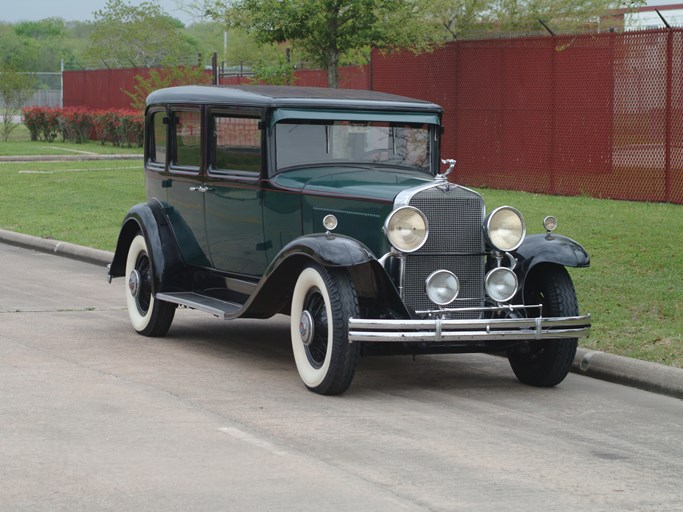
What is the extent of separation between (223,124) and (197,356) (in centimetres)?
176

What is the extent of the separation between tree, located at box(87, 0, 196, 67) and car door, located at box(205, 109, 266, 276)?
53122 millimetres

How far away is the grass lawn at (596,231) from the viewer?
9797 mm

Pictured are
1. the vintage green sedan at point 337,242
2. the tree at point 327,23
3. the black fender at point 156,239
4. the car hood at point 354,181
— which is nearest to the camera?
the vintage green sedan at point 337,242

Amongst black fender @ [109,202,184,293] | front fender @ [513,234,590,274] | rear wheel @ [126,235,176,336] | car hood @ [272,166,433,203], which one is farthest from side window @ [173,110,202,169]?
front fender @ [513,234,590,274]

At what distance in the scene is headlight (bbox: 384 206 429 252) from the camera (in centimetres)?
809

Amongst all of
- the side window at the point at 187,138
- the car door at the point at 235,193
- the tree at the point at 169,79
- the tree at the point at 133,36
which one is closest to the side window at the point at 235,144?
the car door at the point at 235,193

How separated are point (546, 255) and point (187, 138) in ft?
10.9

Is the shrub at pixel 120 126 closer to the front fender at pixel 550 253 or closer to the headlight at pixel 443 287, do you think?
the front fender at pixel 550 253

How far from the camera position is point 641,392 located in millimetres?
8477

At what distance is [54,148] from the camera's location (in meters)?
37.4

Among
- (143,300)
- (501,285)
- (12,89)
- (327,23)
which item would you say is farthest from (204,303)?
(12,89)

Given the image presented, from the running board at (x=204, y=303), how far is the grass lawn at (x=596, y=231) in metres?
2.55

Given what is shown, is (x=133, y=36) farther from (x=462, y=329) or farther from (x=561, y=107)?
(x=462, y=329)

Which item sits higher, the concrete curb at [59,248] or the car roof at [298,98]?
the car roof at [298,98]
